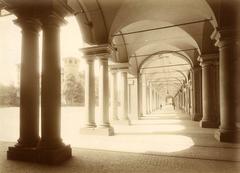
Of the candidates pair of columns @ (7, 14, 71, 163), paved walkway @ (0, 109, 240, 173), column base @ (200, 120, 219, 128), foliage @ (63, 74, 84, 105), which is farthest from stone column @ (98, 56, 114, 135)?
foliage @ (63, 74, 84, 105)

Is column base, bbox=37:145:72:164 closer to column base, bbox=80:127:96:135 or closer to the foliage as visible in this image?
column base, bbox=80:127:96:135

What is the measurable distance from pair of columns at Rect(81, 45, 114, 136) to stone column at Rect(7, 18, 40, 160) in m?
4.48

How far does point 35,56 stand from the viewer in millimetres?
6578

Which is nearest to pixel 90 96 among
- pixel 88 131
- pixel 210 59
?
pixel 88 131

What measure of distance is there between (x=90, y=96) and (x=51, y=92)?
489 centimetres

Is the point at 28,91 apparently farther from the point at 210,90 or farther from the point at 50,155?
the point at 210,90

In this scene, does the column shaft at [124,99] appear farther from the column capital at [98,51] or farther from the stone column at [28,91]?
the stone column at [28,91]

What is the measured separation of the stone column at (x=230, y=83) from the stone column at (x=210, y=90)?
176 inches

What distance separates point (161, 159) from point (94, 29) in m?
6.83

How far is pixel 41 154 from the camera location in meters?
5.96

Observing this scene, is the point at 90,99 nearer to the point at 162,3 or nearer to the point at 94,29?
the point at 94,29

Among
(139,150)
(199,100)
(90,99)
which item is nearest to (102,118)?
(90,99)

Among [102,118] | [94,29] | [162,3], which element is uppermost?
[162,3]

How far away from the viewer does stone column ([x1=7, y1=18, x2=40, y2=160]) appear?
6.35 m
